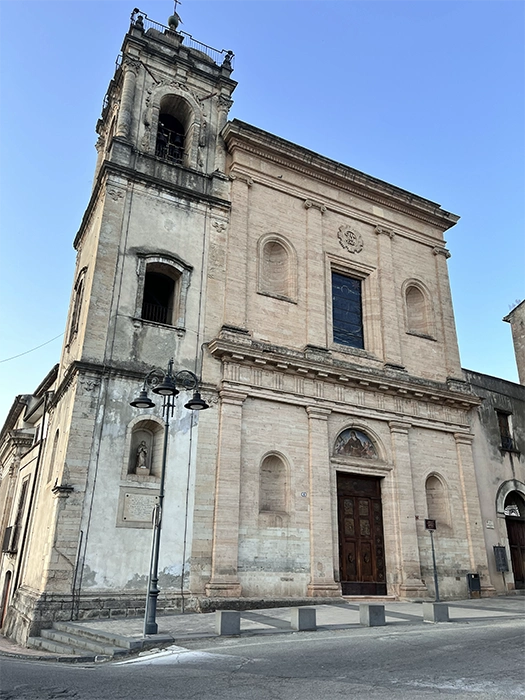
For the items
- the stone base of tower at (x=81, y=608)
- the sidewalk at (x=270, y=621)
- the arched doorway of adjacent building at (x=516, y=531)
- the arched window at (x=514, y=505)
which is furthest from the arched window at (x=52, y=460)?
the arched window at (x=514, y=505)

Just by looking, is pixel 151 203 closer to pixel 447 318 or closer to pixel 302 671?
pixel 447 318

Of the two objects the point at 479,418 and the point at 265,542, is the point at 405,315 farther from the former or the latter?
the point at 265,542

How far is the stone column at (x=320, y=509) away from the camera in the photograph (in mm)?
15382

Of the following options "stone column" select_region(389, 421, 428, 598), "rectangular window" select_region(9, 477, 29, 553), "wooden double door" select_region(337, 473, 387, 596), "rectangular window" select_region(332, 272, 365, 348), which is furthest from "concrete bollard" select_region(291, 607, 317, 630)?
"rectangular window" select_region(9, 477, 29, 553)

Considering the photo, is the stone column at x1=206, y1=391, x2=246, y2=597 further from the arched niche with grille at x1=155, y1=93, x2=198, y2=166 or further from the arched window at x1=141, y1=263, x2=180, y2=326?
the arched niche with grille at x1=155, y1=93, x2=198, y2=166

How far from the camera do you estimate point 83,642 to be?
9836mm

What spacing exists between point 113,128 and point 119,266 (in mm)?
6416

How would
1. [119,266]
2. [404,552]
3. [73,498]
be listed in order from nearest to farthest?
[73,498] → [119,266] → [404,552]

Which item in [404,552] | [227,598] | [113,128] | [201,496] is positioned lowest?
[227,598]

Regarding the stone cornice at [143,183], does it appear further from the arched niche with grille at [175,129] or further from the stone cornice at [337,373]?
the stone cornice at [337,373]

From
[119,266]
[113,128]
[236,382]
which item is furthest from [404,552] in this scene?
[113,128]

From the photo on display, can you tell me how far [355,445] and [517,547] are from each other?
797cm

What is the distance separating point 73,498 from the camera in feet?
42.8

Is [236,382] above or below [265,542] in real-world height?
above
